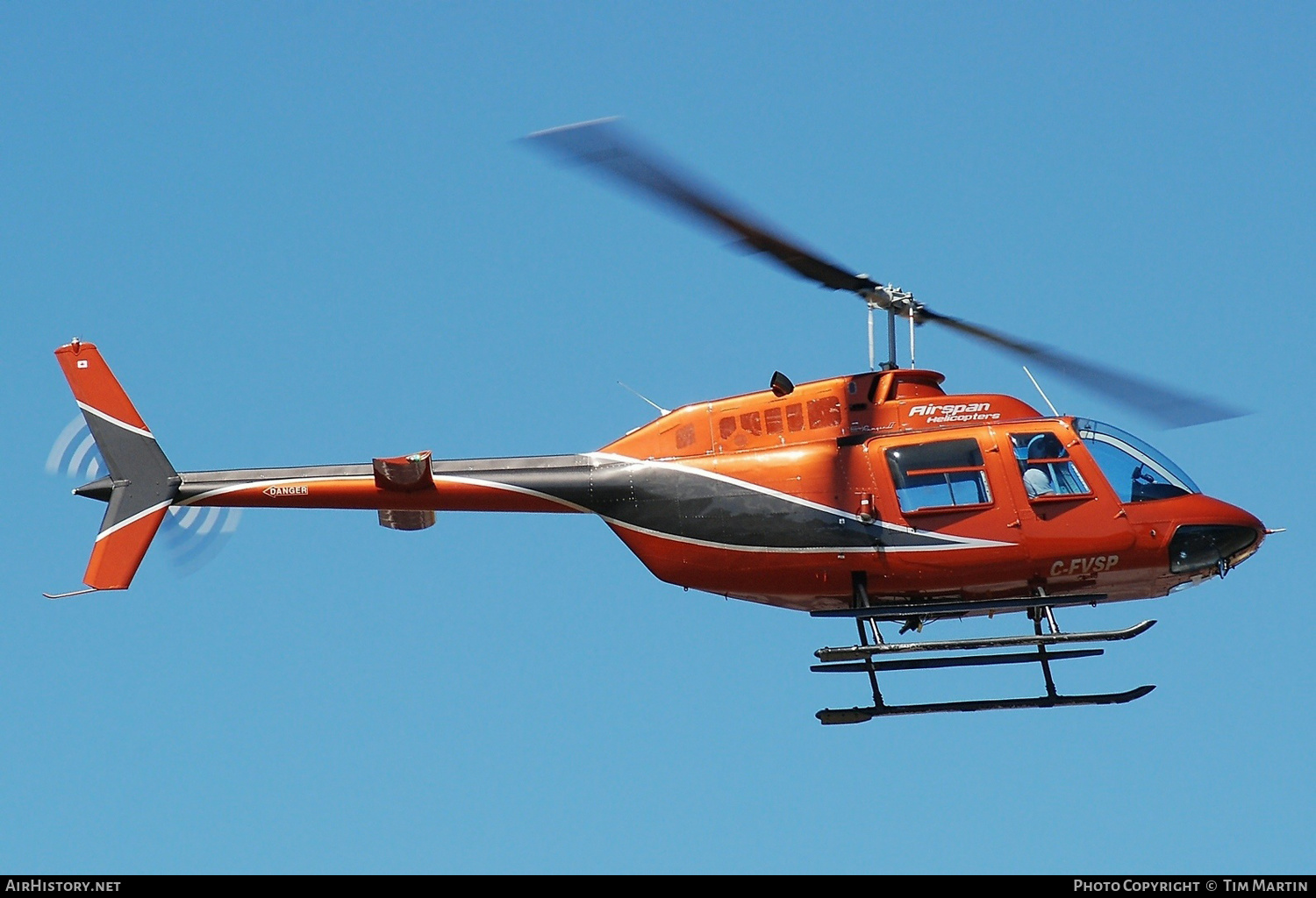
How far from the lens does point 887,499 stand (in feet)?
51.3

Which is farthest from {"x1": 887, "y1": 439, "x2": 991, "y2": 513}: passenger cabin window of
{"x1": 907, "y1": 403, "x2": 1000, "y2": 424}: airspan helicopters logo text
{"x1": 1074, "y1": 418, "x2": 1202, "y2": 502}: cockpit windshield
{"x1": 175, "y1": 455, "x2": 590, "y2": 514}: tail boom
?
{"x1": 175, "y1": 455, "x2": 590, "y2": 514}: tail boom

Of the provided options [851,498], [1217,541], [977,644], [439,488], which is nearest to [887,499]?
[851,498]

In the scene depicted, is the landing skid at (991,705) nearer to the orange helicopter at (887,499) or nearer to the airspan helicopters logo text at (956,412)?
the orange helicopter at (887,499)

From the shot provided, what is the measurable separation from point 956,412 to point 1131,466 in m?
1.64

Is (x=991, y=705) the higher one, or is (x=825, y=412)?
(x=825, y=412)

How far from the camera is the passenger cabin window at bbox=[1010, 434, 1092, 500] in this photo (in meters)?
15.5

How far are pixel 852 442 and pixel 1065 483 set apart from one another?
194 cm

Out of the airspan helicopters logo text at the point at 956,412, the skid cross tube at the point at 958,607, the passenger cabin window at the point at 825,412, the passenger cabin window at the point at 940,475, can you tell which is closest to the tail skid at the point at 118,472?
the passenger cabin window at the point at 825,412

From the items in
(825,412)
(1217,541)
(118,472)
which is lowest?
(1217,541)

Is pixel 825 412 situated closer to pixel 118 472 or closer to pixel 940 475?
pixel 940 475

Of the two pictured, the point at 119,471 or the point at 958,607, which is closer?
the point at 958,607

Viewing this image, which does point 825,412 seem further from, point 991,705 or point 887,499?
point 991,705

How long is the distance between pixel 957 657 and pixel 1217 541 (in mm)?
2551

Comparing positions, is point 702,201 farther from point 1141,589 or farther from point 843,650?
point 1141,589
